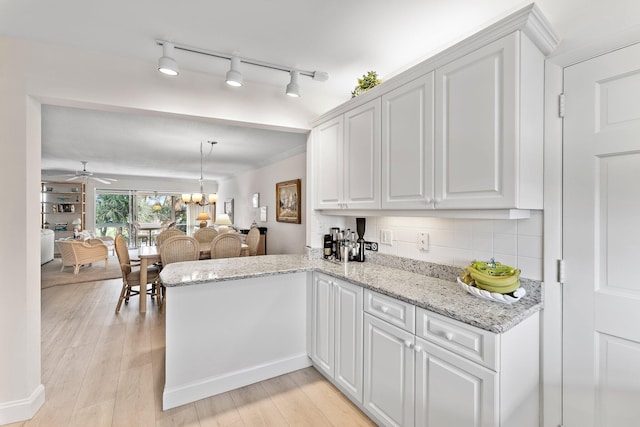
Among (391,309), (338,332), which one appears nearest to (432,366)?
(391,309)

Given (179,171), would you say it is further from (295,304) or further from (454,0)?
(454,0)

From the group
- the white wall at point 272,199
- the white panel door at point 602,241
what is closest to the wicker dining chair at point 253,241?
the white wall at point 272,199

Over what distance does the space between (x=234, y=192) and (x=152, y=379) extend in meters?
6.38

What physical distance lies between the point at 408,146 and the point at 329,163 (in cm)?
91

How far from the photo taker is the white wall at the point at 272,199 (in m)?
5.04

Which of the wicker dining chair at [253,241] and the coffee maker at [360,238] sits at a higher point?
the coffee maker at [360,238]

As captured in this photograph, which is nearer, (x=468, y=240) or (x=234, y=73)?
(x=468, y=240)

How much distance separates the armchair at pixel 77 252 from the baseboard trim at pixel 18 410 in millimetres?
4967

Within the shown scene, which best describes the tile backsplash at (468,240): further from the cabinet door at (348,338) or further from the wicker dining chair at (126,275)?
the wicker dining chair at (126,275)

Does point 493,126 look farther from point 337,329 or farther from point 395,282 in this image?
point 337,329

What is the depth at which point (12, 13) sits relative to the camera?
166 cm

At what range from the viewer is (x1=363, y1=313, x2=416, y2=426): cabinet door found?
5.30 ft

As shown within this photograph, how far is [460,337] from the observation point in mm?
1366

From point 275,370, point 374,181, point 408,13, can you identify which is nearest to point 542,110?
point 408,13
